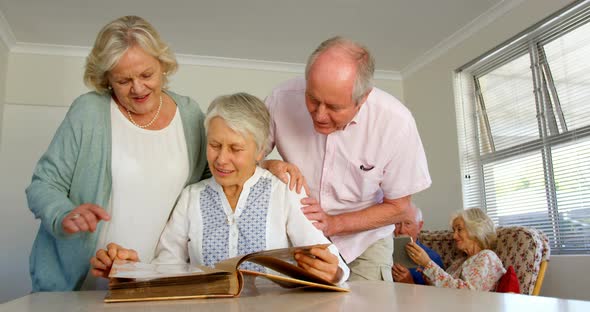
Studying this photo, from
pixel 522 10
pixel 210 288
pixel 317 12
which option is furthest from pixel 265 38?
pixel 210 288

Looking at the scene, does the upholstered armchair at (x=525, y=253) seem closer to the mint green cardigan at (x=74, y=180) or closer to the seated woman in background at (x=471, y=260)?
the seated woman in background at (x=471, y=260)

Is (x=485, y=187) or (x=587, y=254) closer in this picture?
(x=587, y=254)

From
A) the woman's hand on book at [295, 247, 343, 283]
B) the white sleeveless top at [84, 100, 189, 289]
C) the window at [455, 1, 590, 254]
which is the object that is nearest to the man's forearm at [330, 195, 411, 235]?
the white sleeveless top at [84, 100, 189, 289]

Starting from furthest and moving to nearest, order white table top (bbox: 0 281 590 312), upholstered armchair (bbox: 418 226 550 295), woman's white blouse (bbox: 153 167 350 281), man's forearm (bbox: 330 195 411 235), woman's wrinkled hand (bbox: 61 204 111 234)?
1. upholstered armchair (bbox: 418 226 550 295)
2. man's forearm (bbox: 330 195 411 235)
3. woman's white blouse (bbox: 153 167 350 281)
4. woman's wrinkled hand (bbox: 61 204 111 234)
5. white table top (bbox: 0 281 590 312)

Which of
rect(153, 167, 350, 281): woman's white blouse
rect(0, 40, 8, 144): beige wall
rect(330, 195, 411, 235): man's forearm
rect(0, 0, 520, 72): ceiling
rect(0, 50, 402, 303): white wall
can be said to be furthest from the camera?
rect(0, 50, 402, 303): white wall

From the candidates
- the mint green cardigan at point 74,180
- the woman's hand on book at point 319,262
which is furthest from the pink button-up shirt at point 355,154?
the woman's hand on book at point 319,262

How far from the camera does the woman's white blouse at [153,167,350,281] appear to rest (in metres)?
1.37

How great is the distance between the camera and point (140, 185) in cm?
147

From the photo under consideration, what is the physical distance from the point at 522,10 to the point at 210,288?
4.17 metres

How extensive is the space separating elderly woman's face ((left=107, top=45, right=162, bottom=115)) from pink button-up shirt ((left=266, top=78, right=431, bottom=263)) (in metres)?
0.50

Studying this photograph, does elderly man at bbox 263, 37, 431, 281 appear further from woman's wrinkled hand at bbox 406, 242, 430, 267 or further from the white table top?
woman's wrinkled hand at bbox 406, 242, 430, 267

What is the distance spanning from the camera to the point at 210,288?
90 centimetres

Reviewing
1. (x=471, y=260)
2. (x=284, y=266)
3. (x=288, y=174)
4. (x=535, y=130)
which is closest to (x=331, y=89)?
(x=288, y=174)

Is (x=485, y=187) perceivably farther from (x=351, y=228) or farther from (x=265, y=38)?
(x=351, y=228)
